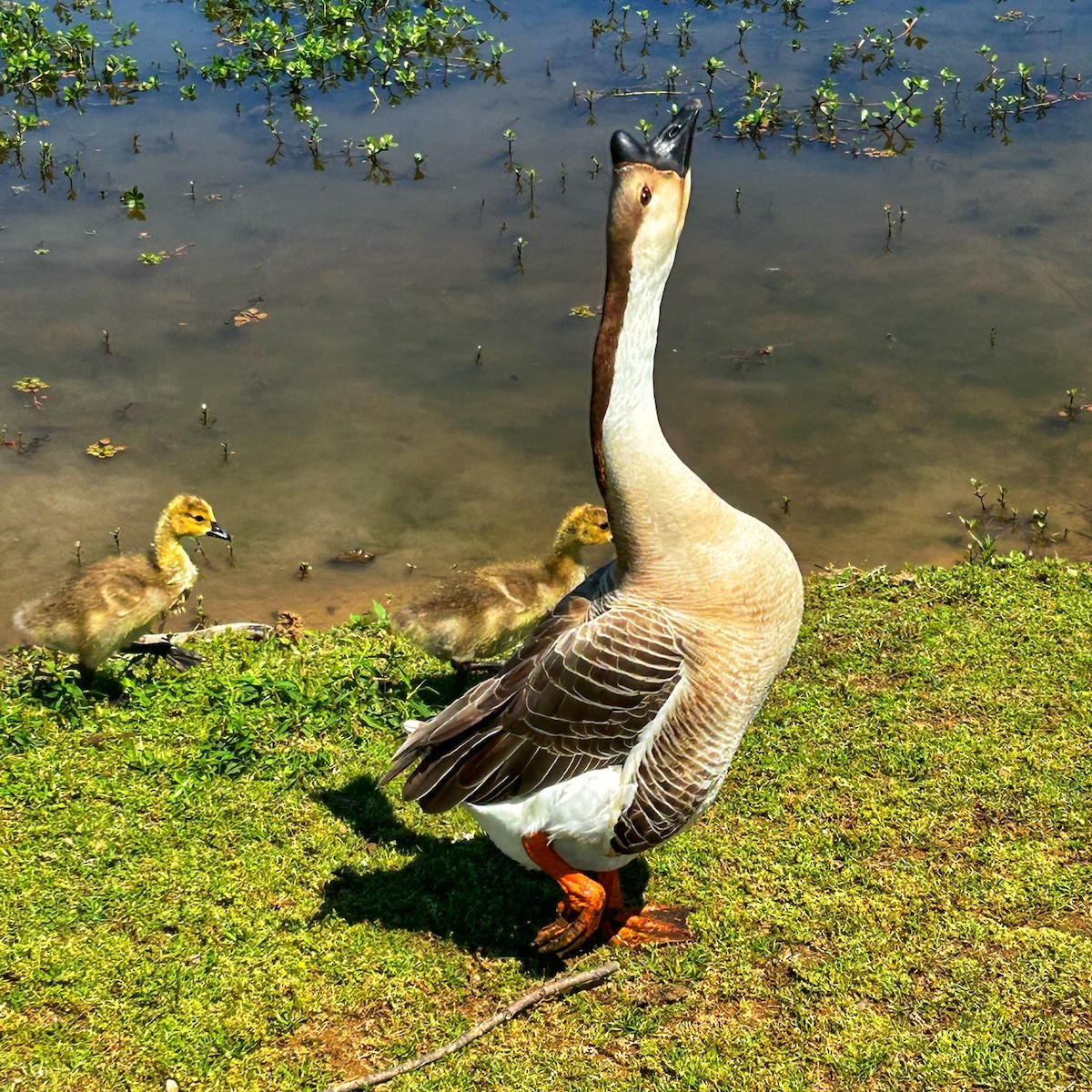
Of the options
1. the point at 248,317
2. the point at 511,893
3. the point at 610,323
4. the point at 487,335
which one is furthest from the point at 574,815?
the point at 248,317

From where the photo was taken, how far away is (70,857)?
5414 millimetres

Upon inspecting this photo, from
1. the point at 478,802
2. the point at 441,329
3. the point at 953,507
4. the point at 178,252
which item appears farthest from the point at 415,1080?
the point at 178,252

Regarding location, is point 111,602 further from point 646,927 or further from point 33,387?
point 33,387

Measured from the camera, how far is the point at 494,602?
6652mm

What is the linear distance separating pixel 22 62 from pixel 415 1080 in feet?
48.6

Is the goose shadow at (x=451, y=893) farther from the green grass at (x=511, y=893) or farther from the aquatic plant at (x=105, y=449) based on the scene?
the aquatic plant at (x=105, y=449)

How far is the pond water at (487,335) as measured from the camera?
29.7 ft

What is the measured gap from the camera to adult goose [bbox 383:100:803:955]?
436 cm

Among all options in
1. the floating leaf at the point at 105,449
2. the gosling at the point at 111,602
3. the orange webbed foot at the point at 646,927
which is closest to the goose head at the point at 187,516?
the gosling at the point at 111,602

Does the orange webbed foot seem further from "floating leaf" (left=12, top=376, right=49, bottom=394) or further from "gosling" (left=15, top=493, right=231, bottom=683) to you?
"floating leaf" (left=12, top=376, right=49, bottom=394)

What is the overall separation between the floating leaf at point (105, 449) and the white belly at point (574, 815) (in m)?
6.13

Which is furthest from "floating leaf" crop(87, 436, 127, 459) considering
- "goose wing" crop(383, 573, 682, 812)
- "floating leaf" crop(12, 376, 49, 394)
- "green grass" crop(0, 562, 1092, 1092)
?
"goose wing" crop(383, 573, 682, 812)

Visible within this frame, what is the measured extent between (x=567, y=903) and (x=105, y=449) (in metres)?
6.49

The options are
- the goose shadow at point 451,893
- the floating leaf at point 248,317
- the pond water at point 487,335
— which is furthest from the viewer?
the floating leaf at point 248,317
